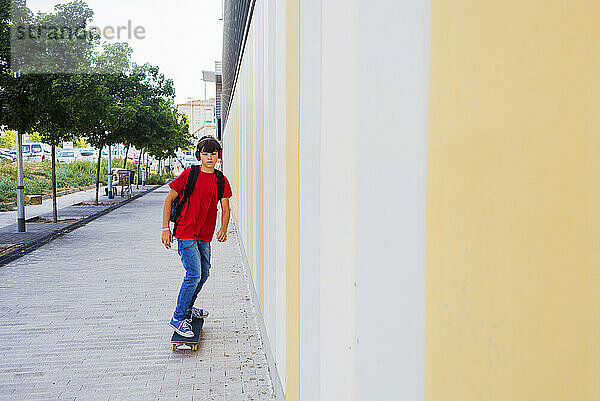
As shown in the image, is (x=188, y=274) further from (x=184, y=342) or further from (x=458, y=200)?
(x=458, y=200)

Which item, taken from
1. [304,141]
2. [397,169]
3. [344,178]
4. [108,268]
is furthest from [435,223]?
[108,268]

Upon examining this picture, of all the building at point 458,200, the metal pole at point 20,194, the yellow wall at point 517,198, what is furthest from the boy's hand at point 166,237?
the metal pole at point 20,194

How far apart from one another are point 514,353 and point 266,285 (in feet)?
14.8

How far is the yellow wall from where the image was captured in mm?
865

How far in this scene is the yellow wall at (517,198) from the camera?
87cm

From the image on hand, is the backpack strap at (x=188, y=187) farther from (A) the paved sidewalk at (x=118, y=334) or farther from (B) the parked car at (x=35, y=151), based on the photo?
(B) the parked car at (x=35, y=151)

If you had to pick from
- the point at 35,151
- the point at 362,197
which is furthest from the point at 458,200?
the point at 35,151

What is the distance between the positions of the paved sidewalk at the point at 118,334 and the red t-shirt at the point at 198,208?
1.08 m

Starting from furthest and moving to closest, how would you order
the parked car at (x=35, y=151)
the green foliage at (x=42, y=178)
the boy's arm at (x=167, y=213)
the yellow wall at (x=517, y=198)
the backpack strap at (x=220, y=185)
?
the parked car at (x=35, y=151) < the green foliage at (x=42, y=178) < the backpack strap at (x=220, y=185) < the boy's arm at (x=167, y=213) < the yellow wall at (x=517, y=198)

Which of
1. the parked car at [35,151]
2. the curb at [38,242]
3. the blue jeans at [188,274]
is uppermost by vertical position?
the parked car at [35,151]

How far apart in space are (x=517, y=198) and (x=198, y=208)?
16.3ft

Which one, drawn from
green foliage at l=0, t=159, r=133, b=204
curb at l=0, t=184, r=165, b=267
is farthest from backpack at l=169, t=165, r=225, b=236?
green foliage at l=0, t=159, r=133, b=204

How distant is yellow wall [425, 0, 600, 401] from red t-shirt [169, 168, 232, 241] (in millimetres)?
4603

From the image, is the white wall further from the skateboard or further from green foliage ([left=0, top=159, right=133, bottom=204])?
green foliage ([left=0, top=159, right=133, bottom=204])
